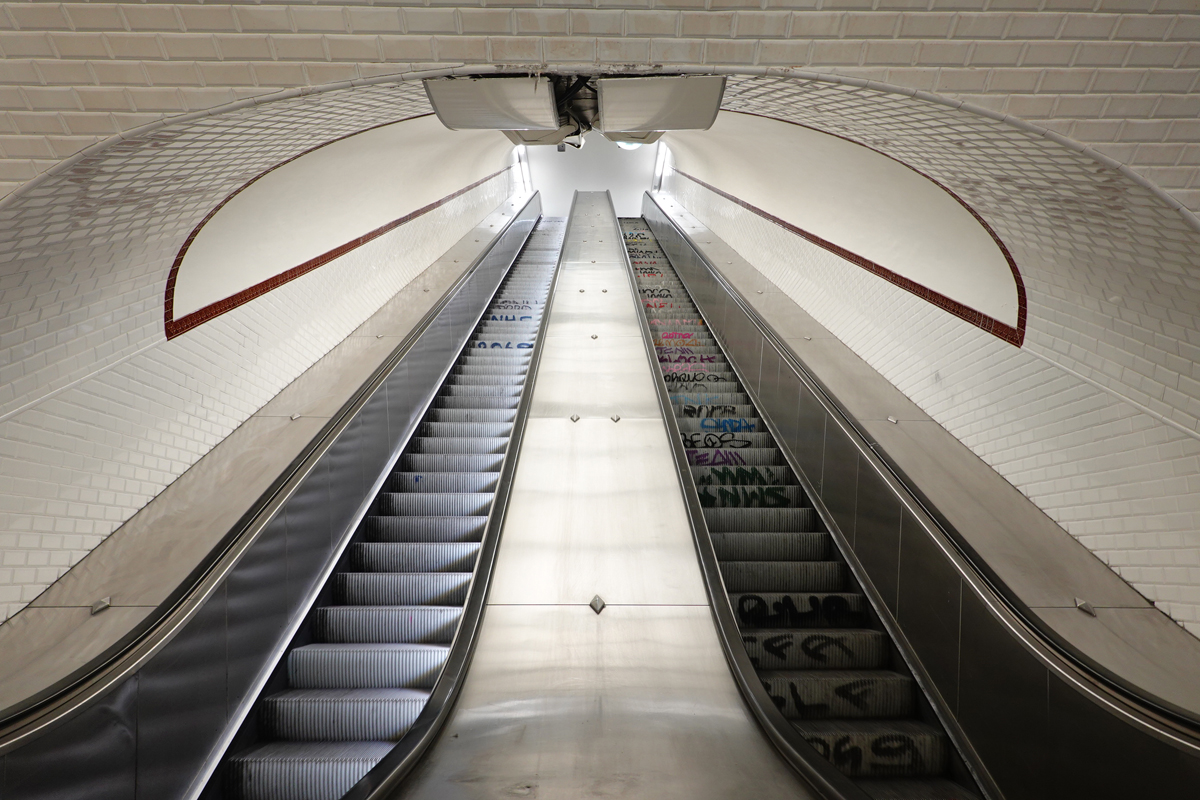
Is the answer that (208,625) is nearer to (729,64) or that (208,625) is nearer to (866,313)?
(729,64)

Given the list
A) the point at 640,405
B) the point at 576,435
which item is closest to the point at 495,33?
the point at 576,435

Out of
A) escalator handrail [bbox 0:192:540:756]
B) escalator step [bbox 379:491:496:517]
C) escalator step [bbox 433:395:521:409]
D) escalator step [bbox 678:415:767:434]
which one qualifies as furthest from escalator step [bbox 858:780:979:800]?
escalator step [bbox 433:395:521:409]

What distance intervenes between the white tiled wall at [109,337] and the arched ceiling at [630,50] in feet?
0.63

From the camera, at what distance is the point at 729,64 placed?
2232mm

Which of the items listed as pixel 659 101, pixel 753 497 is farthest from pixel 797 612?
pixel 659 101

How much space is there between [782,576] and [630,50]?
109 inches

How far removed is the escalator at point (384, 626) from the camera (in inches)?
101

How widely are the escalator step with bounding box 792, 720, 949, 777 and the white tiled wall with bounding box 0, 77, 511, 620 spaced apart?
302cm

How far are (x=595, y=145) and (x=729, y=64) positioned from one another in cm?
1585

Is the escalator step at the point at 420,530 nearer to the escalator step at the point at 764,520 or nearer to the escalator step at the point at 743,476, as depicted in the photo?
the escalator step at the point at 764,520

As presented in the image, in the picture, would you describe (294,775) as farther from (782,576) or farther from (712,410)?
(712,410)

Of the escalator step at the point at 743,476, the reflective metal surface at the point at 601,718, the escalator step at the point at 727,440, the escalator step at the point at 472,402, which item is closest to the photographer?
the reflective metal surface at the point at 601,718

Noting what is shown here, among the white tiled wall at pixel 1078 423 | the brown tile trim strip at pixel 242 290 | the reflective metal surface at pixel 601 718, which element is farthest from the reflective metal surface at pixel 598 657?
the brown tile trim strip at pixel 242 290

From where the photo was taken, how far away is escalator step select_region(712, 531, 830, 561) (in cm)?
399
